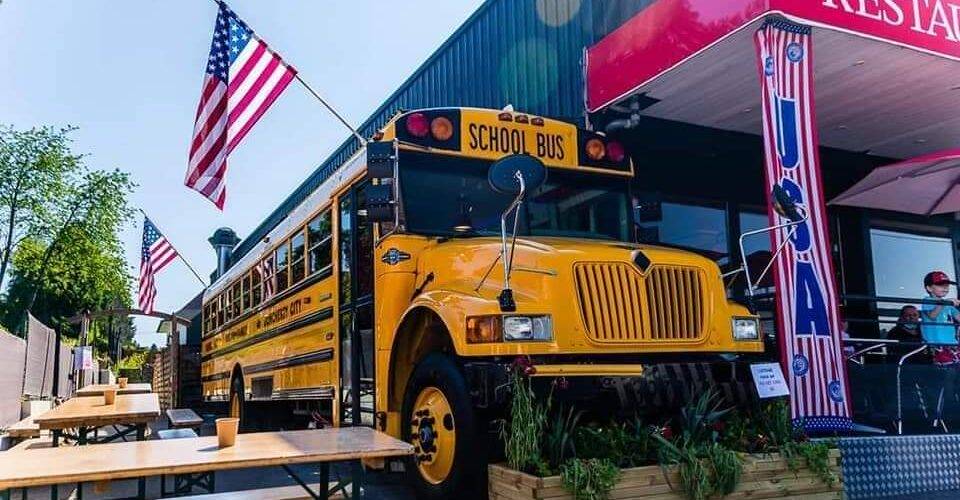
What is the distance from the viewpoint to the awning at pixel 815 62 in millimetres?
6086

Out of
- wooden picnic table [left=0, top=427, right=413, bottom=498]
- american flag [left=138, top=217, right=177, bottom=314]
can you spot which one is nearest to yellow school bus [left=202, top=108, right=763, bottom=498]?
wooden picnic table [left=0, top=427, right=413, bottom=498]

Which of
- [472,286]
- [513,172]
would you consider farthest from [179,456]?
[513,172]

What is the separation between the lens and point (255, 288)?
367 inches

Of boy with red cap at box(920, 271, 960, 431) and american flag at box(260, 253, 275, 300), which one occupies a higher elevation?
american flag at box(260, 253, 275, 300)

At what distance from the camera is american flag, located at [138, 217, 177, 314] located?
658 inches

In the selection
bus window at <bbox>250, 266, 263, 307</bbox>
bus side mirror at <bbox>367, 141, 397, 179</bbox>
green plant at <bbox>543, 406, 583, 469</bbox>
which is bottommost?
green plant at <bbox>543, 406, 583, 469</bbox>

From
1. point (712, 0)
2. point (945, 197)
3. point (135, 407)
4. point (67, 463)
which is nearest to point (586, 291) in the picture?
point (67, 463)

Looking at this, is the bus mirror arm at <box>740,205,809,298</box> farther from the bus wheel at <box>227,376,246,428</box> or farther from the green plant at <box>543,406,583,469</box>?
the bus wheel at <box>227,376,246,428</box>

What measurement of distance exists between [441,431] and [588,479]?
3.48 ft

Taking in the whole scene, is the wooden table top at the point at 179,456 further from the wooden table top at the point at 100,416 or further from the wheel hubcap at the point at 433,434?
the wooden table top at the point at 100,416

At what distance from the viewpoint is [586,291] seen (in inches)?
162

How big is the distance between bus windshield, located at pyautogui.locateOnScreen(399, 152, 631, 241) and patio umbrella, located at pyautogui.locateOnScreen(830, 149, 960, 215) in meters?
3.83

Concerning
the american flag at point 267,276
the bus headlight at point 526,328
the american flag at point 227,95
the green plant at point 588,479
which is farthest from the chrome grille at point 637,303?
the american flag at point 267,276

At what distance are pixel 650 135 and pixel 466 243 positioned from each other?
4.44 meters
